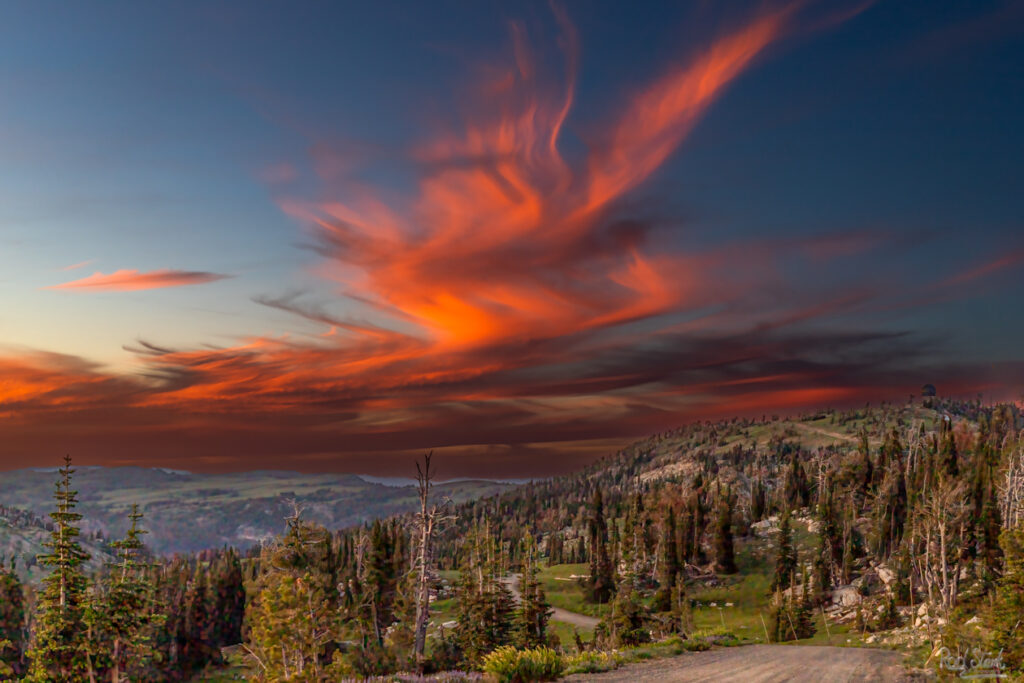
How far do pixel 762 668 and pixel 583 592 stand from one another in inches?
4511

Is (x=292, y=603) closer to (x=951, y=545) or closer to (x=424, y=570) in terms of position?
(x=424, y=570)

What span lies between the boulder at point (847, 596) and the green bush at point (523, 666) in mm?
89172

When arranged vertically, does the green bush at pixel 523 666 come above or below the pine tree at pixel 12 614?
above

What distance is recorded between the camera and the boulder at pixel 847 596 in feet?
327

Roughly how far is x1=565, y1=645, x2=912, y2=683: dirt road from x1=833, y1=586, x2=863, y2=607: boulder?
205 ft

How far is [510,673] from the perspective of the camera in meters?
24.3

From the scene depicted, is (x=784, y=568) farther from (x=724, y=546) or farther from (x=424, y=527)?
(x=424, y=527)

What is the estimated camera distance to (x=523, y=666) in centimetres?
2466

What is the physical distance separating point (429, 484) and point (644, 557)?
10613 centimetres

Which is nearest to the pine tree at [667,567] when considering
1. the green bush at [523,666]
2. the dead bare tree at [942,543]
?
the dead bare tree at [942,543]

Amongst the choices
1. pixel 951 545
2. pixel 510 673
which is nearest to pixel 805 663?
pixel 510 673

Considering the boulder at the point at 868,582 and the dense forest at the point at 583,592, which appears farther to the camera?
the boulder at the point at 868,582

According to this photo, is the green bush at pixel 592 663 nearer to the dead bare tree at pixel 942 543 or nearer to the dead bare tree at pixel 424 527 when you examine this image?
the dead bare tree at pixel 424 527

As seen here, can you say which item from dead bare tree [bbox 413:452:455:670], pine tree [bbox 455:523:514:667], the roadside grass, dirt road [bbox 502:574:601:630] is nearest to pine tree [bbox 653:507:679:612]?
the roadside grass
